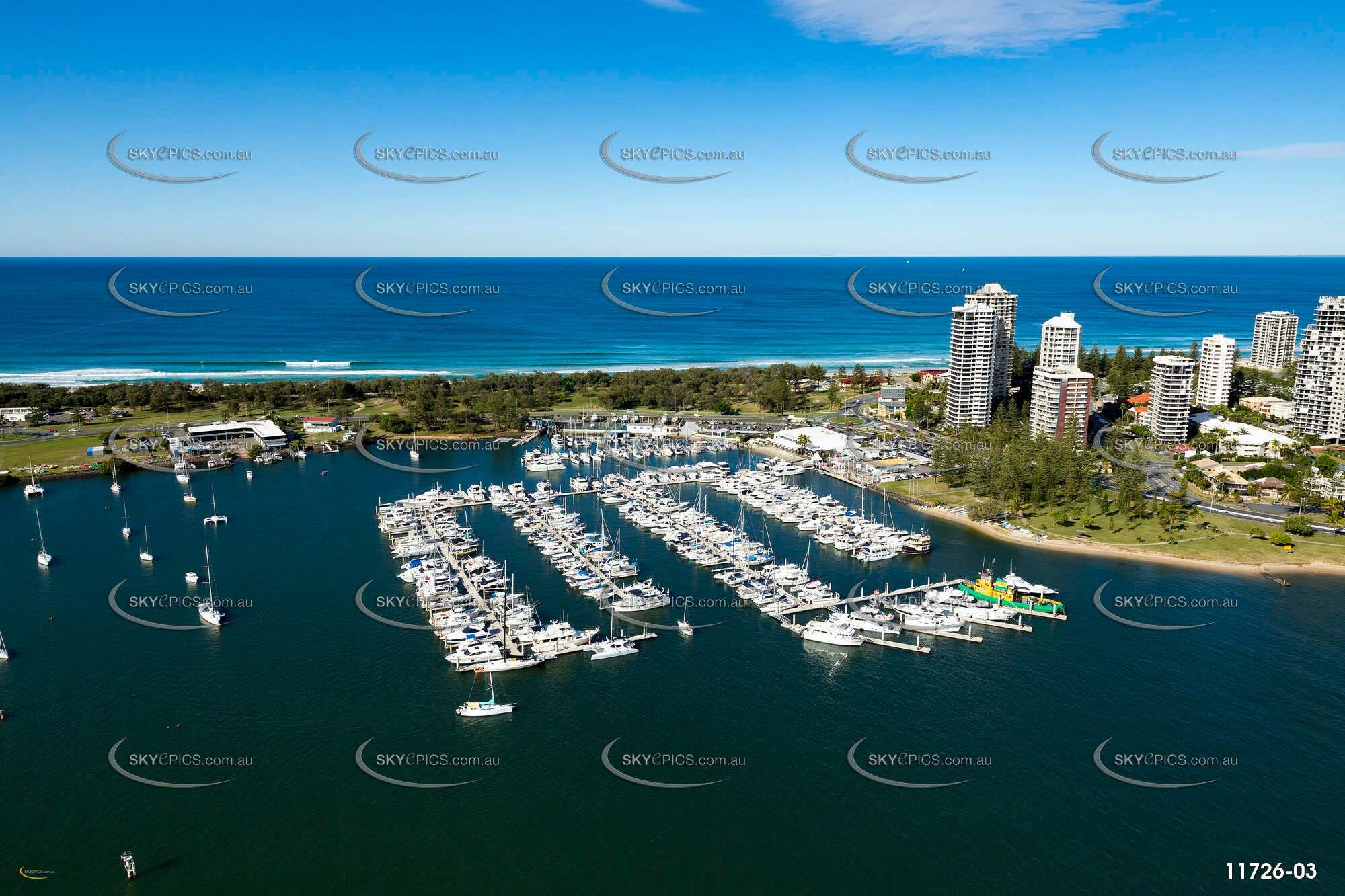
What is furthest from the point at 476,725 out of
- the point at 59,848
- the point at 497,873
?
the point at 59,848

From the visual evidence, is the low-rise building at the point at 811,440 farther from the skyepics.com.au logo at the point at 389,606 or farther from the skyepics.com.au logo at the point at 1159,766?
the skyepics.com.au logo at the point at 1159,766

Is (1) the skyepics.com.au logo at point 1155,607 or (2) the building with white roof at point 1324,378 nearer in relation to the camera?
(1) the skyepics.com.au logo at point 1155,607

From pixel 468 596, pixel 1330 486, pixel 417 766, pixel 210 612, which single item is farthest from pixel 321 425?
pixel 1330 486

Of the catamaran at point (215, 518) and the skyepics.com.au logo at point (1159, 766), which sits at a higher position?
the catamaran at point (215, 518)

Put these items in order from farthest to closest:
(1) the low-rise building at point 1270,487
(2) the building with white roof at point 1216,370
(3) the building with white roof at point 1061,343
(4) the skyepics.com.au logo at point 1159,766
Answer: (2) the building with white roof at point 1216,370 → (3) the building with white roof at point 1061,343 → (1) the low-rise building at point 1270,487 → (4) the skyepics.com.au logo at point 1159,766

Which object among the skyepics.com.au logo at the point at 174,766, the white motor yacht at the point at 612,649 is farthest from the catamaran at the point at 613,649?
the skyepics.com.au logo at the point at 174,766

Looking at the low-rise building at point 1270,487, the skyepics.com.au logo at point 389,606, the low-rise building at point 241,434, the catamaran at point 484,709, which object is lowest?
the catamaran at point 484,709

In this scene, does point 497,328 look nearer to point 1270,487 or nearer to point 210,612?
point 210,612

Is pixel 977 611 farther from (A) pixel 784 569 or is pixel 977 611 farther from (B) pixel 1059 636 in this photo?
(A) pixel 784 569

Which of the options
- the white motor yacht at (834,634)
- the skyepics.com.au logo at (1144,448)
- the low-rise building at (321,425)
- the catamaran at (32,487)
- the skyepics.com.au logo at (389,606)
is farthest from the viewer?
the low-rise building at (321,425)
